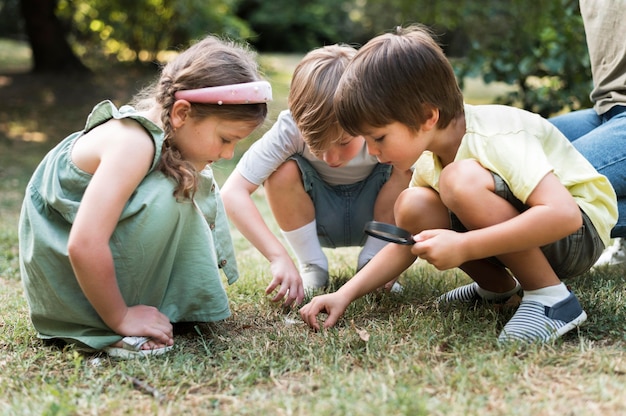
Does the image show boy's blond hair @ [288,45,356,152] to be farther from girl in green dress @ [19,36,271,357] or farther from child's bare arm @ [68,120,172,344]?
child's bare arm @ [68,120,172,344]

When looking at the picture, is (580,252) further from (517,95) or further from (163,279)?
(517,95)

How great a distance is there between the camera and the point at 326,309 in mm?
2244

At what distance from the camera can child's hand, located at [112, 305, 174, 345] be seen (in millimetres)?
2051

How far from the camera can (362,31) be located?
58.3ft

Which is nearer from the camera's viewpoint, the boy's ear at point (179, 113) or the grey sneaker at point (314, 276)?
the boy's ear at point (179, 113)

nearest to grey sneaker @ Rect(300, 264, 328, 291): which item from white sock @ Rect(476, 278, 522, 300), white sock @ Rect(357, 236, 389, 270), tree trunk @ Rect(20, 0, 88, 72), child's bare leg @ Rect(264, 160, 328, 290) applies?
child's bare leg @ Rect(264, 160, 328, 290)

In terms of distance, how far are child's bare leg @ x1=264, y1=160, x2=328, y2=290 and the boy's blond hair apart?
1.04 ft

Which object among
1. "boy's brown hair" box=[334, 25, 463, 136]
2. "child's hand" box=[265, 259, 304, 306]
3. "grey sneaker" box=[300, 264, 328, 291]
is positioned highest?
"boy's brown hair" box=[334, 25, 463, 136]

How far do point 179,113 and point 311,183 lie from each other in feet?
2.48

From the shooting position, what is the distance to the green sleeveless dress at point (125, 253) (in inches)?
80.5

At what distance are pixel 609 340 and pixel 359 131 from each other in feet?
2.93

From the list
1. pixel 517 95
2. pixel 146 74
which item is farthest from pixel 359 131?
pixel 146 74

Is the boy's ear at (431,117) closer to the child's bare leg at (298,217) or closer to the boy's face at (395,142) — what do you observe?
the boy's face at (395,142)

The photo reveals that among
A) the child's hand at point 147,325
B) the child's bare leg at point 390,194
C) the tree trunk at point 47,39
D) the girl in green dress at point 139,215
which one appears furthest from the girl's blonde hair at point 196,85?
the tree trunk at point 47,39
